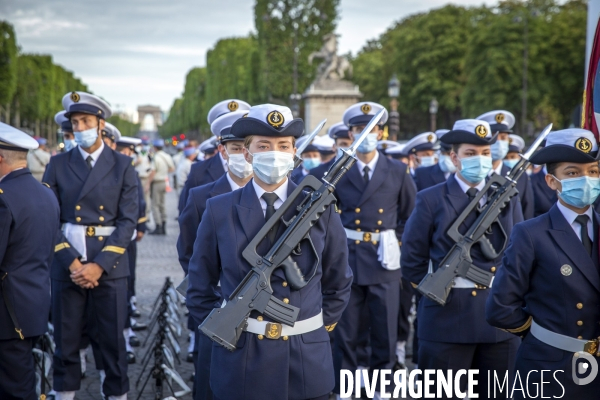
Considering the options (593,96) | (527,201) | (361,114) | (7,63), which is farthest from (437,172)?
(7,63)

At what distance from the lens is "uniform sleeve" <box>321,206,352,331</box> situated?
4.30m

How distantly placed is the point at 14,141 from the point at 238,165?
1662mm

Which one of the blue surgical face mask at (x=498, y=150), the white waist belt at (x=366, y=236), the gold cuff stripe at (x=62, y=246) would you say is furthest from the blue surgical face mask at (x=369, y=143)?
the gold cuff stripe at (x=62, y=246)

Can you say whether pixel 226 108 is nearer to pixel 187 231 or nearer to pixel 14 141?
pixel 187 231

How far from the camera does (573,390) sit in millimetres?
4270

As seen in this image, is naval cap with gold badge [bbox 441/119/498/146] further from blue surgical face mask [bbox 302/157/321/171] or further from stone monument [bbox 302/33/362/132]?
stone monument [bbox 302/33/362/132]

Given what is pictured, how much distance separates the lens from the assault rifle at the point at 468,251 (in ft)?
18.3

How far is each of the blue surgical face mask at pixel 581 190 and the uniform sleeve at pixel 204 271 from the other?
2014 millimetres

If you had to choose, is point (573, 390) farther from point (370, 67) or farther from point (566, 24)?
point (370, 67)

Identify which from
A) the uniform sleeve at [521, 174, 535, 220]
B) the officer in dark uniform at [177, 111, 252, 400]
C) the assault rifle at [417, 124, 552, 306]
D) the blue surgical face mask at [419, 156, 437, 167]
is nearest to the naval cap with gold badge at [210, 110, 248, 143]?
the officer in dark uniform at [177, 111, 252, 400]

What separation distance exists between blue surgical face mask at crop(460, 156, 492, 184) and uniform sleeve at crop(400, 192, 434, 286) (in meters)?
0.38

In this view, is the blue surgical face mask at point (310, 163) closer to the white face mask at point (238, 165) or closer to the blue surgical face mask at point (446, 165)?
the blue surgical face mask at point (446, 165)

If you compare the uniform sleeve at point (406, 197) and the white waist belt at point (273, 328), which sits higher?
the uniform sleeve at point (406, 197)

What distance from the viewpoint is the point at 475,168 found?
232 inches
